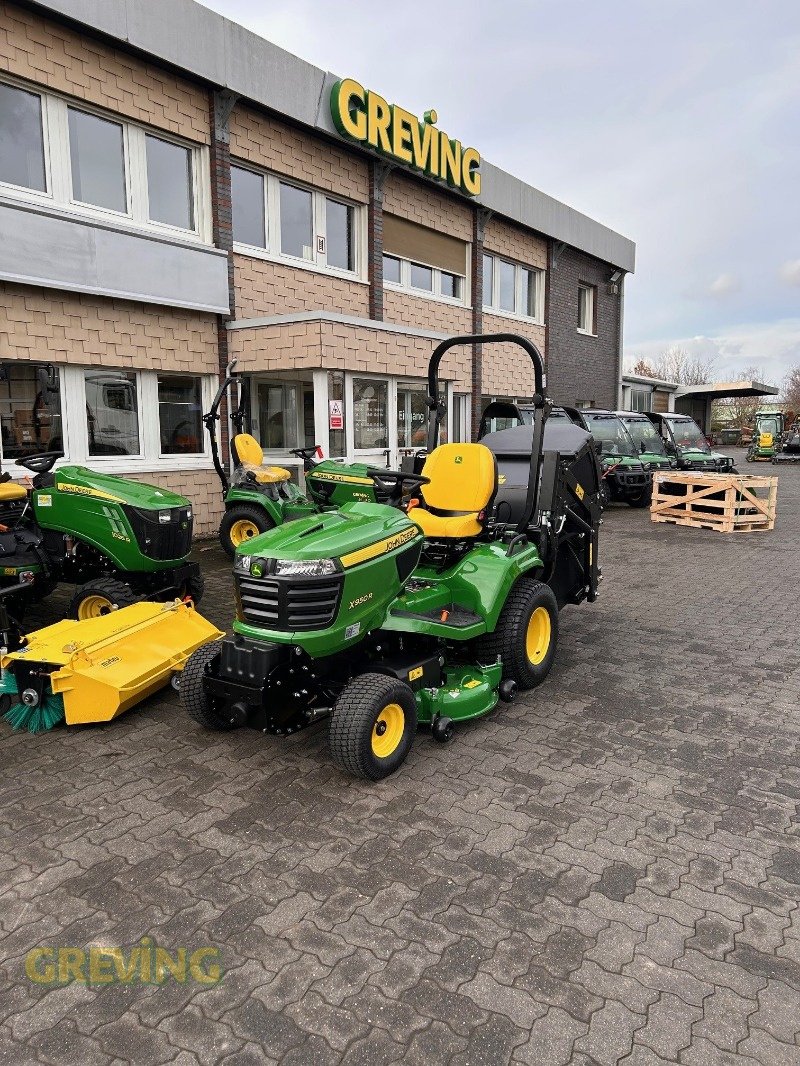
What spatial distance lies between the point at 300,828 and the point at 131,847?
681 mm

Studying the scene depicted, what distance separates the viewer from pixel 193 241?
973 cm

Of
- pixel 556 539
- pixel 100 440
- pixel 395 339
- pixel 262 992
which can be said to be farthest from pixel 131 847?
pixel 395 339

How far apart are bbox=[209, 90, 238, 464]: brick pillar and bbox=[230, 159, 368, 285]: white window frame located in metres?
0.27

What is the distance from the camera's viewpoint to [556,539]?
5.19 meters

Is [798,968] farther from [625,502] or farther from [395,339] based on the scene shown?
[625,502]

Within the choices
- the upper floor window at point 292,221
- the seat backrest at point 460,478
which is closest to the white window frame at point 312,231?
the upper floor window at point 292,221

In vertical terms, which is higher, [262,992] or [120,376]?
[120,376]

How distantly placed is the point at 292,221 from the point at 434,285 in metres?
3.93

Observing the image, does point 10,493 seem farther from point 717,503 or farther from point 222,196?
point 717,503

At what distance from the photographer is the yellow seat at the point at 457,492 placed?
4.50 meters

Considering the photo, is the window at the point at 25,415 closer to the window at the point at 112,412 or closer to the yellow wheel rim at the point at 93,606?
the window at the point at 112,412

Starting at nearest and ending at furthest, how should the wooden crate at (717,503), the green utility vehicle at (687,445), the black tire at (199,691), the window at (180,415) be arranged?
the black tire at (199,691) → the window at (180,415) → the wooden crate at (717,503) → the green utility vehicle at (687,445)

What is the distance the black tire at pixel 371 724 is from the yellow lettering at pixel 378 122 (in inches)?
Answer: 417

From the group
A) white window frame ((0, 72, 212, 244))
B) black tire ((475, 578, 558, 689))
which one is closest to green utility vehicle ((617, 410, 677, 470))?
white window frame ((0, 72, 212, 244))
